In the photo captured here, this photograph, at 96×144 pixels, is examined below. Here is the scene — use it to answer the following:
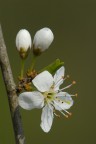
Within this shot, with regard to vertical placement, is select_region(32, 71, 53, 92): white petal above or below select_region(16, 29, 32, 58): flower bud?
below

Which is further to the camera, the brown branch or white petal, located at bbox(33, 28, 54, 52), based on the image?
white petal, located at bbox(33, 28, 54, 52)

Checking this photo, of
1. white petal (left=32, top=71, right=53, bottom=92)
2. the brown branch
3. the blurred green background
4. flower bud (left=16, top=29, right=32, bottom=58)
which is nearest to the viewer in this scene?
the brown branch

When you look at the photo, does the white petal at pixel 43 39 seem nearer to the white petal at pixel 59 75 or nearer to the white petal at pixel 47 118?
the white petal at pixel 59 75

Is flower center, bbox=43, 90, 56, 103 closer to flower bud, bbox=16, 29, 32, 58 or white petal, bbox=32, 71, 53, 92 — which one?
white petal, bbox=32, 71, 53, 92

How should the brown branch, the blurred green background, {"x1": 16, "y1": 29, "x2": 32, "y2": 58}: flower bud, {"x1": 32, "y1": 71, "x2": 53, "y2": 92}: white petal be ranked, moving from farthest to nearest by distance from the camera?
the blurred green background
{"x1": 16, "y1": 29, "x2": 32, "y2": 58}: flower bud
{"x1": 32, "y1": 71, "x2": 53, "y2": 92}: white petal
the brown branch

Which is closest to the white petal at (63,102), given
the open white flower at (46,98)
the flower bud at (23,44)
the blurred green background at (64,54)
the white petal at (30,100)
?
the open white flower at (46,98)

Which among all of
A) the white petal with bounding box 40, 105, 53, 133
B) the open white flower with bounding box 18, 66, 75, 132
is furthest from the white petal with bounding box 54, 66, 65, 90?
the white petal with bounding box 40, 105, 53, 133

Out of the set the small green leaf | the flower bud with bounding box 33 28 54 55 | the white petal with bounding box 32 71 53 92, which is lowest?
the white petal with bounding box 32 71 53 92
